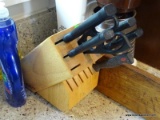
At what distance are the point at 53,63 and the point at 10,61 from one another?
9 centimetres

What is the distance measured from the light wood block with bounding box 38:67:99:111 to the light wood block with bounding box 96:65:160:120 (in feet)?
0.15

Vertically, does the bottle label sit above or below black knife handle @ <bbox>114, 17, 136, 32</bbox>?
below

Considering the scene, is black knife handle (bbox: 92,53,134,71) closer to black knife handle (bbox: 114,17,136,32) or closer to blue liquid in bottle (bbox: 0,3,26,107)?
black knife handle (bbox: 114,17,136,32)

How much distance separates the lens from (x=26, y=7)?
62cm

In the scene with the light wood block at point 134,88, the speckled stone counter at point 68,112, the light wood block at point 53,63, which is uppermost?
the light wood block at point 53,63

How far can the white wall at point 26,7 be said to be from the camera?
23.3 inches

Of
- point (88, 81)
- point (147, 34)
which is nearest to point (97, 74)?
point (88, 81)

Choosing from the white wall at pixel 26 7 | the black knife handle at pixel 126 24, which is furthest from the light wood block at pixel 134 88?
the white wall at pixel 26 7

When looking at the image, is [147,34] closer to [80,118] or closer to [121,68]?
[121,68]

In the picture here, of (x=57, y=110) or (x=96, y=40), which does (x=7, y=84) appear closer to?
(x=57, y=110)

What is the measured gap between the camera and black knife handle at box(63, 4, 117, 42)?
13.4 inches

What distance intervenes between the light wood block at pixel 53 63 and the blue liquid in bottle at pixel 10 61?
0.04m

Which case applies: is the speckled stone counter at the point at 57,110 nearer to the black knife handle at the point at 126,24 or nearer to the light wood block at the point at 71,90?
the light wood block at the point at 71,90

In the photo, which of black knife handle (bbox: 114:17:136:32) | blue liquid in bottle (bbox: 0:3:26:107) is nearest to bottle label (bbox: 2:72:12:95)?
blue liquid in bottle (bbox: 0:3:26:107)
